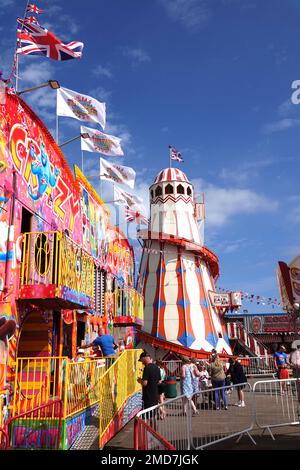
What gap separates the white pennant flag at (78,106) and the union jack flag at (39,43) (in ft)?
5.83

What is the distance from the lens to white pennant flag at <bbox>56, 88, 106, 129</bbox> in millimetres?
12539

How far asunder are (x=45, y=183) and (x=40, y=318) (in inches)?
129

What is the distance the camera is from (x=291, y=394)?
11.9m

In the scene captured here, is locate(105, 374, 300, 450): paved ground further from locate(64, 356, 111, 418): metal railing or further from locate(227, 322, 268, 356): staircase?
locate(227, 322, 268, 356): staircase

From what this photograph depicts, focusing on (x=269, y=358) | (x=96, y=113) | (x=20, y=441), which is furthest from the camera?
(x=269, y=358)

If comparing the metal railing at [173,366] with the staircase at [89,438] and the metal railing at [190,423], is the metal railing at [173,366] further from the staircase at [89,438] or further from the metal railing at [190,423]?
the staircase at [89,438]

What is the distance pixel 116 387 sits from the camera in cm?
982

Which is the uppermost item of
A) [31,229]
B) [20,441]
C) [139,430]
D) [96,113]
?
[96,113]

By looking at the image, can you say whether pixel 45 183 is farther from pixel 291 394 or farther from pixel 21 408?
pixel 291 394

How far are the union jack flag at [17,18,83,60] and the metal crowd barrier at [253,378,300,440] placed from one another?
344 inches

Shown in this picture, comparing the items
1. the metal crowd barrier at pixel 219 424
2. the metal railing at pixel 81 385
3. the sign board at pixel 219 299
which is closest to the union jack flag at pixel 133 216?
the sign board at pixel 219 299

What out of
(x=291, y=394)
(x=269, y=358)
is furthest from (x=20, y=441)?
(x=269, y=358)

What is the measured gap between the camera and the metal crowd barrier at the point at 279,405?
10461mm

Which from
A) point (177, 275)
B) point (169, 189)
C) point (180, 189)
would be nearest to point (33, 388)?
point (177, 275)
